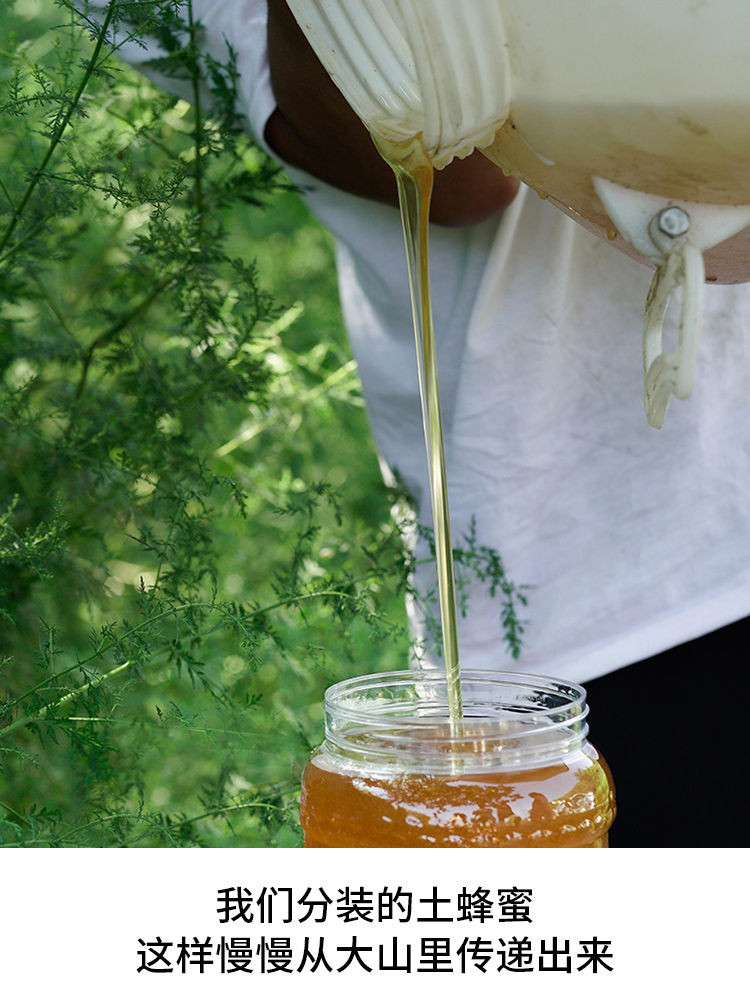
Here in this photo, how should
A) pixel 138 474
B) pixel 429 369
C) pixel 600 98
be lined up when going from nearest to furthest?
1. pixel 600 98
2. pixel 429 369
3. pixel 138 474

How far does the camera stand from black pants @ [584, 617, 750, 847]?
709 millimetres

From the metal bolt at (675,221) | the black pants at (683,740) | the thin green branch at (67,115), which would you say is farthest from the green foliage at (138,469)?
the metal bolt at (675,221)

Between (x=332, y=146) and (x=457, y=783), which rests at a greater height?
(x=332, y=146)

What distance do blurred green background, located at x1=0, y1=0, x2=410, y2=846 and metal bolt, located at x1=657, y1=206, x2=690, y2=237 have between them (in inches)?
10.2

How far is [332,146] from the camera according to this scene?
0.61 metres

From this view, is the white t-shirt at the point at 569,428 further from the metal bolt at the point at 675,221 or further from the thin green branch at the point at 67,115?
the metal bolt at the point at 675,221

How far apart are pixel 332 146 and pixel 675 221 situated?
0.79 feet

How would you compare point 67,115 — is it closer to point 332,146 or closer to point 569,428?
point 332,146

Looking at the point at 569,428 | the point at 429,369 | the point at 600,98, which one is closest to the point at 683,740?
the point at 569,428

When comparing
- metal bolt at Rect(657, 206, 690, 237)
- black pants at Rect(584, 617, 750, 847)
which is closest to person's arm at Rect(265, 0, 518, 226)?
metal bolt at Rect(657, 206, 690, 237)

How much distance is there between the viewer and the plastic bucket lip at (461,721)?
19.2 inches

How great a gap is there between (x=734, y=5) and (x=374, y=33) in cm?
12
